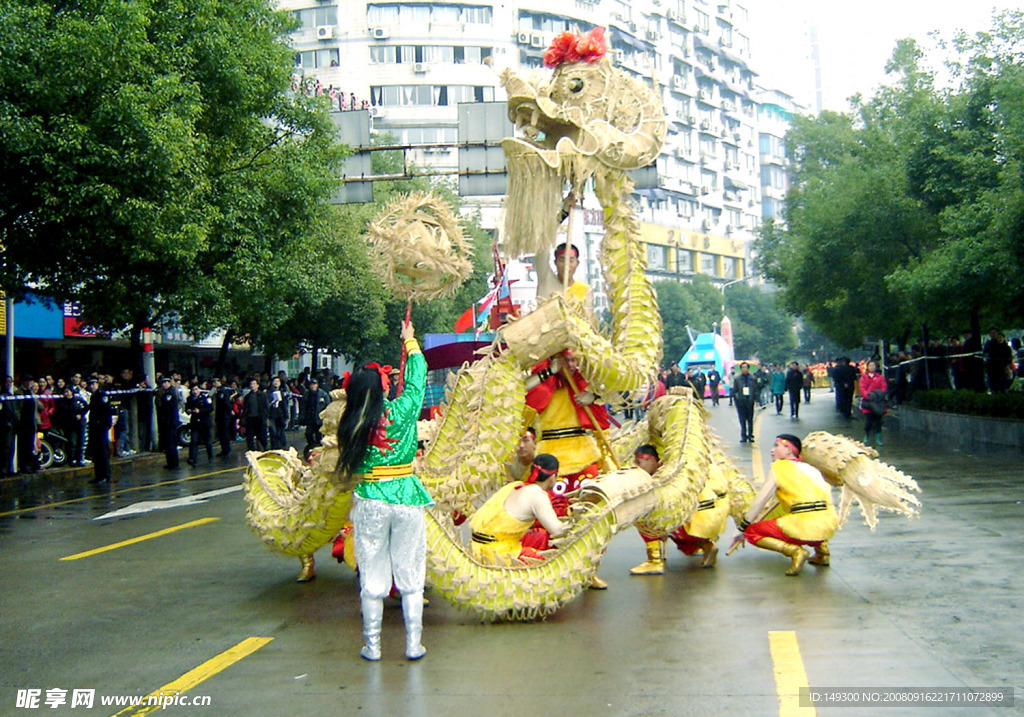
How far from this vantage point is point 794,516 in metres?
8.23

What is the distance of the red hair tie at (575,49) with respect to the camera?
8.26 meters

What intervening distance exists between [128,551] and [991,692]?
7.93m

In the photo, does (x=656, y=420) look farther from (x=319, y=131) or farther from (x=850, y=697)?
(x=319, y=131)

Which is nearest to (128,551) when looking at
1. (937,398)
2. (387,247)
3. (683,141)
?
(387,247)

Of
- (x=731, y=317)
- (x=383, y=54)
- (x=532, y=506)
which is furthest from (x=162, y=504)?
(x=731, y=317)

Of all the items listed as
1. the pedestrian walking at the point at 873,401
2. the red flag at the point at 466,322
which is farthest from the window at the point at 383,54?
the red flag at the point at 466,322

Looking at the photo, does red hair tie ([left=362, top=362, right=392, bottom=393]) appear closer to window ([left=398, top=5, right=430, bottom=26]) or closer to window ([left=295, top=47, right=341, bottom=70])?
window ([left=295, top=47, right=341, bottom=70])

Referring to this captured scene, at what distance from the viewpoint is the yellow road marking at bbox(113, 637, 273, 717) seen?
532 centimetres

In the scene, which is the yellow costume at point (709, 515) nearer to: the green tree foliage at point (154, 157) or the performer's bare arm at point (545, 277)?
the performer's bare arm at point (545, 277)

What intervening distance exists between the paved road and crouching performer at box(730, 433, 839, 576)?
0.21 meters

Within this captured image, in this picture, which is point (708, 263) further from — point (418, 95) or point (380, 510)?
point (380, 510)

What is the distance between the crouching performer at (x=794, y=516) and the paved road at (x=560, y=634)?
0.21m

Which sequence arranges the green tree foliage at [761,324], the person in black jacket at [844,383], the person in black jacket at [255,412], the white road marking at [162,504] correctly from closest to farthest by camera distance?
the white road marking at [162,504]
the person in black jacket at [255,412]
the person in black jacket at [844,383]
the green tree foliage at [761,324]

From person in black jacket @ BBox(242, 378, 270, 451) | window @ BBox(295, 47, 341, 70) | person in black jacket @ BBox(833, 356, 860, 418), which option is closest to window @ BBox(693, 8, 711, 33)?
window @ BBox(295, 47, 341, 70)
